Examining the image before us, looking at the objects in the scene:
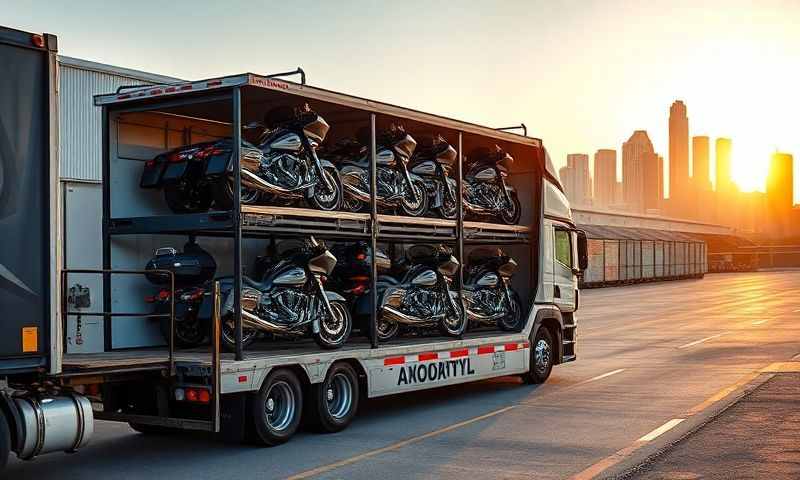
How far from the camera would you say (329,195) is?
→ 38.9 ft

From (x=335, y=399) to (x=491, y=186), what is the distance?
5424 millimetres

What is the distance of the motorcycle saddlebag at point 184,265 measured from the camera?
11.2 meters

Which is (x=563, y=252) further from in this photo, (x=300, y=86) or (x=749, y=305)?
(x=749, y=305)

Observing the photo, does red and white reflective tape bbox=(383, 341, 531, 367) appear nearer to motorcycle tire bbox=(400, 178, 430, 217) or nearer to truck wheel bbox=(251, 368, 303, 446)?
truck wheel bbox=(251, 368, 303, 446)

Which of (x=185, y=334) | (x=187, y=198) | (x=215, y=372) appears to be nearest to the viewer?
(x=215, y=372)

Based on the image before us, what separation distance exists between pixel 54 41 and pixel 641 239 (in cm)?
6212

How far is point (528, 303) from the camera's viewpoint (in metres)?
15.6

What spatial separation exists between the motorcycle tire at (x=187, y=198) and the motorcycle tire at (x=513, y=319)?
19.2 ft

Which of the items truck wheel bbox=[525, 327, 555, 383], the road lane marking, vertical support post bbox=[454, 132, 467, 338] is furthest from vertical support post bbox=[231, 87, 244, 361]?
truck wheel bbox=[525, 327, 555, 383]

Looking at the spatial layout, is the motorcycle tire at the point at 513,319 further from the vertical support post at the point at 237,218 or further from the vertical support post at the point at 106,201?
the vertical support post at the point at 106,201

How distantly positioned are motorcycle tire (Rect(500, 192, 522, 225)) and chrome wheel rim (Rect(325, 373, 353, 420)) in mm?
5084

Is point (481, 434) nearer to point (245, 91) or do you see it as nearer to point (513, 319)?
point (245, 91)

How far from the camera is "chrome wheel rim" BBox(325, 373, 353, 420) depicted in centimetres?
1110

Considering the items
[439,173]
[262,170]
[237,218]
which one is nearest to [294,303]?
[262,170]
